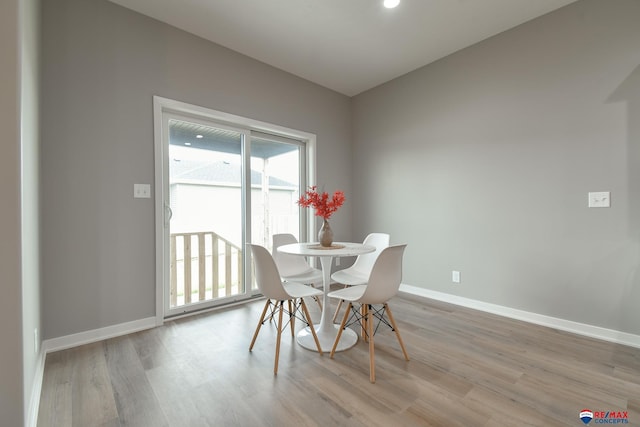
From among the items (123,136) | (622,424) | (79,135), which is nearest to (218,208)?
(123,136)

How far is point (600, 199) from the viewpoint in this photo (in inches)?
91.7

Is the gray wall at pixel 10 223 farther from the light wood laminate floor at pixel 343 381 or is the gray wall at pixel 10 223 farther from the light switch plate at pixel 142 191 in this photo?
the light switch plate at pixel 142 191

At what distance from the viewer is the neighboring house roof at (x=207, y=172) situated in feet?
9.48

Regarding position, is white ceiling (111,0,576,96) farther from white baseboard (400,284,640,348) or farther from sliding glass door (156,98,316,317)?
white baseboard (400,284,640,348)

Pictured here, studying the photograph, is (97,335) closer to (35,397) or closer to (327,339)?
(35,397)

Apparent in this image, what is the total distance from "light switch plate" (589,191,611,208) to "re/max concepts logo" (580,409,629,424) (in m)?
1.58

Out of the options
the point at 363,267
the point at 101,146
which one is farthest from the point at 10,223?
the point at 363,267

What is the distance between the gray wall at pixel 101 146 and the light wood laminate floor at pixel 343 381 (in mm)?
407

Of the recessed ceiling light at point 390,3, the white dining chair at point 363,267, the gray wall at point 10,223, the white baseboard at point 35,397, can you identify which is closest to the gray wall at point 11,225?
the gray wall at point 10,223

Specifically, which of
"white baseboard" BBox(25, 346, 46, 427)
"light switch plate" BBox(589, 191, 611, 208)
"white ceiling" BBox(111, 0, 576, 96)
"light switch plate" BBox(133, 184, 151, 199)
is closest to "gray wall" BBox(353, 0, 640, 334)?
"light switch plate" BBox(589, 191, 611, 208)

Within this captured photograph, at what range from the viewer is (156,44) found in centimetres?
263

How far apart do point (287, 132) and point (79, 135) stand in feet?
6.88

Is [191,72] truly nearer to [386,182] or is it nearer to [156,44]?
[156,44]

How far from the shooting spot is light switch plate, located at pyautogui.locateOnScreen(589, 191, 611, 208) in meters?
2.30
